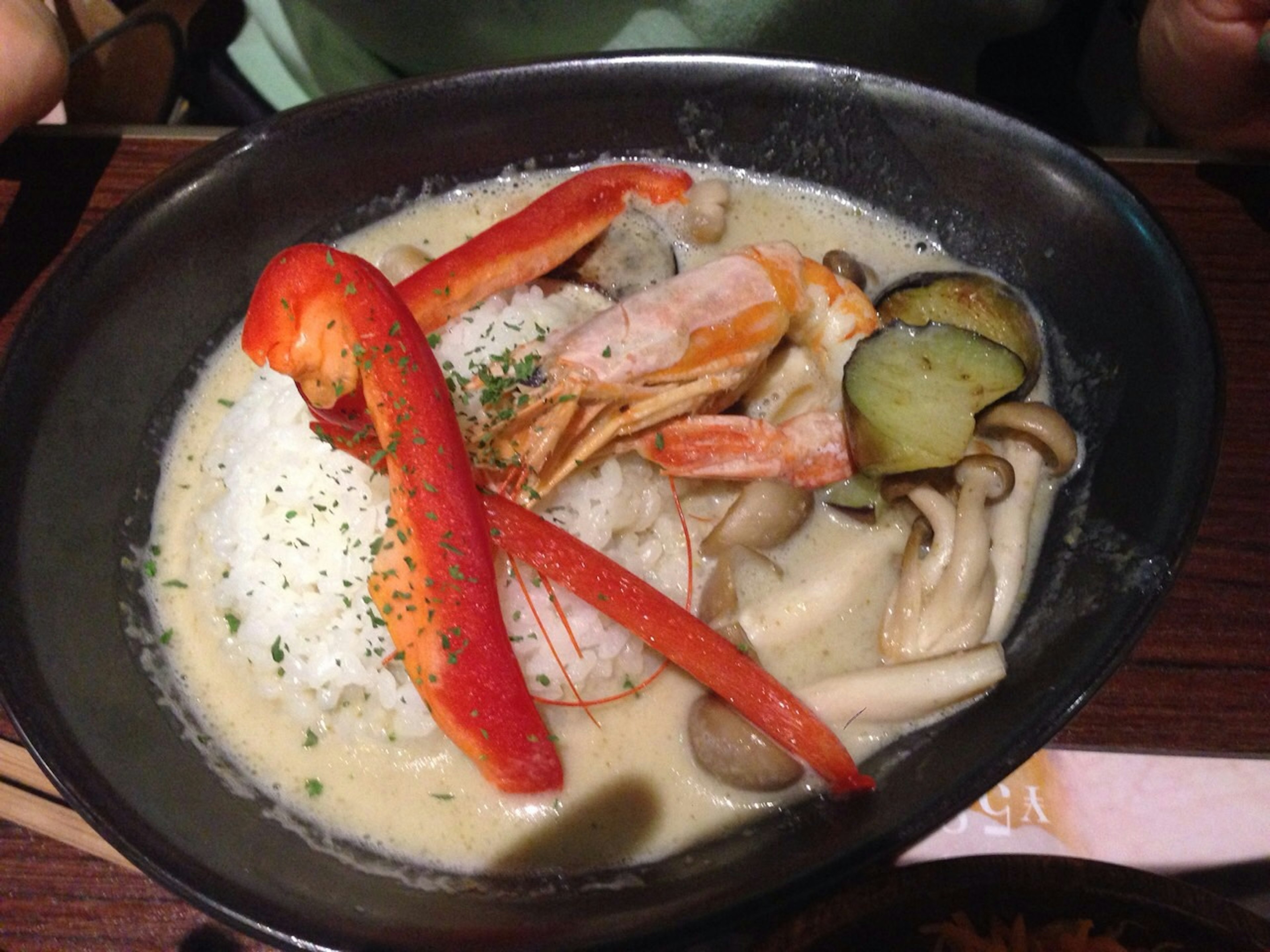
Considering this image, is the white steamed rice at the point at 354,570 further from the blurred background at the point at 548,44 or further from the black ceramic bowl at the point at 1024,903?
the blurred background at the point at 548,44

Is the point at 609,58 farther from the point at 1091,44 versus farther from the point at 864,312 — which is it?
the point at 1091,44

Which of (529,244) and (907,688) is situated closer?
(907,688)

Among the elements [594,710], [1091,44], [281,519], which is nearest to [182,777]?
[281,519]

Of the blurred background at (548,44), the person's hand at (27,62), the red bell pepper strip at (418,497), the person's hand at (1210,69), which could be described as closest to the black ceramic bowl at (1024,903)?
the red bell pepper strip at (418,497)

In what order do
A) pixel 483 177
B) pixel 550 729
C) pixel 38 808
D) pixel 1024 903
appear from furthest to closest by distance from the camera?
1. pixel 483 177
2. pixel 550 729
3. pixel 38 808
4. pixel 1024 903

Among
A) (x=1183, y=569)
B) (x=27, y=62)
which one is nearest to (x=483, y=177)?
(x=27, y=62)

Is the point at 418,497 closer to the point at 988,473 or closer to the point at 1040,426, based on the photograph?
the point at 988,473
